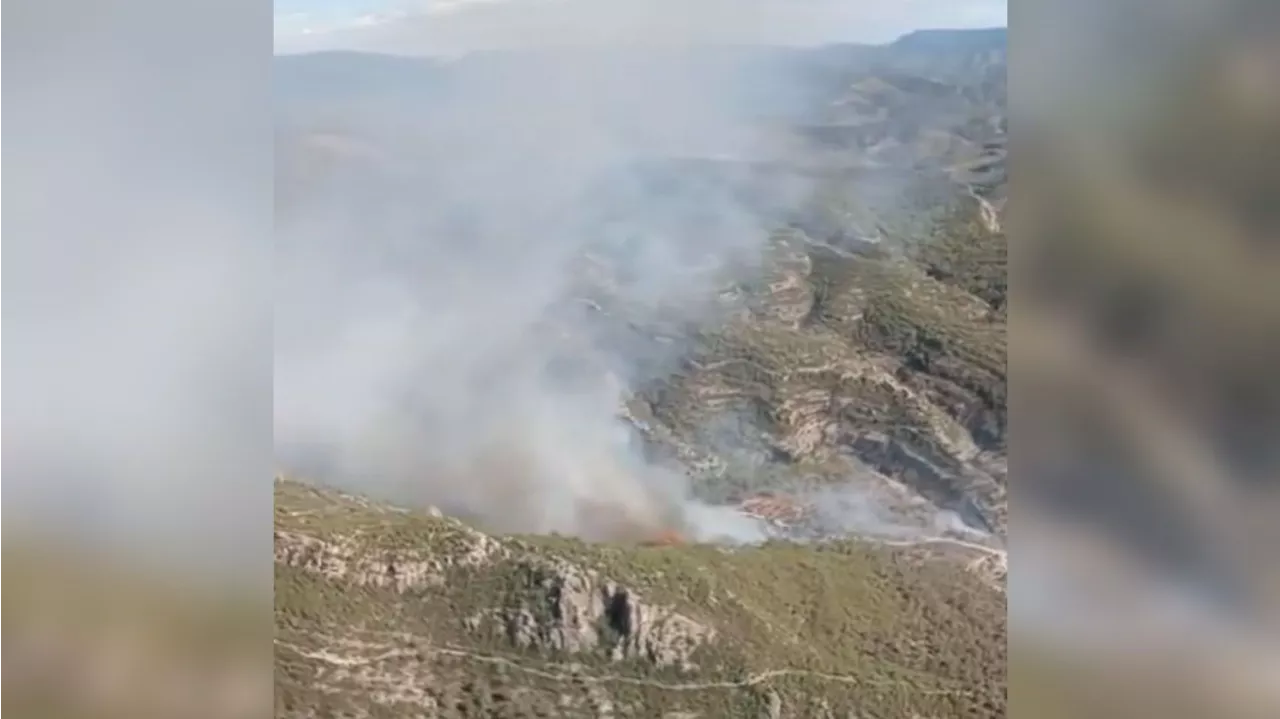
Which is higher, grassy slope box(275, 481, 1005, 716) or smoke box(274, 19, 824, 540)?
smoke box(274, 19, 824, 540)

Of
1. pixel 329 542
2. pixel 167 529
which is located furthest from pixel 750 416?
pixel 167 529

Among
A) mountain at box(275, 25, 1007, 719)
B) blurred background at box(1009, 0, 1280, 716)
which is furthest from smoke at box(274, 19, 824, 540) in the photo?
blurred background at box(1009, 0, 1280, 716)

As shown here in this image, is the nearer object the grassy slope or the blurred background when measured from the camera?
the blurred background

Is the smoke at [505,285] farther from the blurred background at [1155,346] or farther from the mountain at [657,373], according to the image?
the blurred background at [1155,346]

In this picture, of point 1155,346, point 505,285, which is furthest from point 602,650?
point 1155,346

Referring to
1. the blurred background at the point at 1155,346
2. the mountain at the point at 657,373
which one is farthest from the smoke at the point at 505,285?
the blurred background at the point at 1155,346

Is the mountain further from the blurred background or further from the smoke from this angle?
the blurred background

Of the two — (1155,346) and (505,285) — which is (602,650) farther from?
(1155,346)

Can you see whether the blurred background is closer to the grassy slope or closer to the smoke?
the grassy slope
